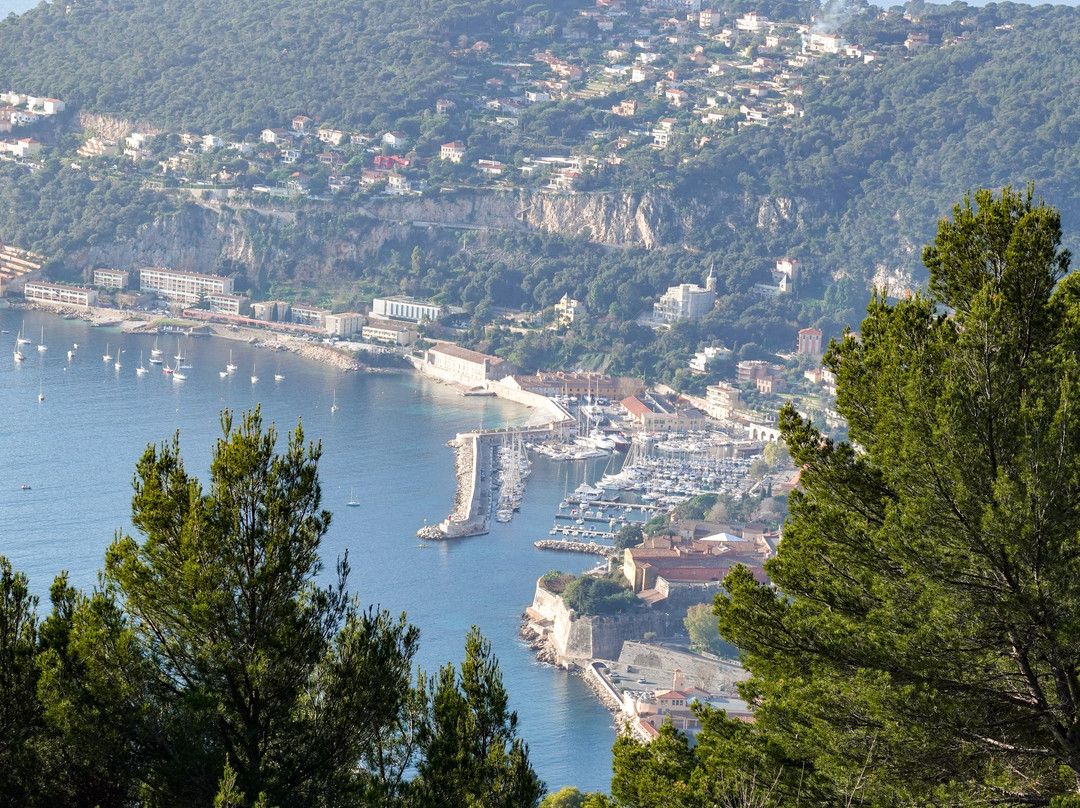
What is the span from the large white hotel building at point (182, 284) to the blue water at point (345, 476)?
2910 mm

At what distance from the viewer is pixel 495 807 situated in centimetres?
481

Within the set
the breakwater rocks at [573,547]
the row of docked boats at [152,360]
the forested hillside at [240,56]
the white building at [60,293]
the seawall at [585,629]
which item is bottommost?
the seawall at [585,629]

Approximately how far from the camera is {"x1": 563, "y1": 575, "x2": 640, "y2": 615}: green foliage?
59.7 feet

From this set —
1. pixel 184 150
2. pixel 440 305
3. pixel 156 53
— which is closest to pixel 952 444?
pixel 440 305

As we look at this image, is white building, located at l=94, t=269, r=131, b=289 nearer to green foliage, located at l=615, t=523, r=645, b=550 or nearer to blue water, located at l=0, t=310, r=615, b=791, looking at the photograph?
blue water, located at l=0, t=310, r=615, b=791

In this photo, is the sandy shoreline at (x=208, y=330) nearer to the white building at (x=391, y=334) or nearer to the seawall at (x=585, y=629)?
the white building at (x=391, y=334)


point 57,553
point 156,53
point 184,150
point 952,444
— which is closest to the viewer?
point 952,444

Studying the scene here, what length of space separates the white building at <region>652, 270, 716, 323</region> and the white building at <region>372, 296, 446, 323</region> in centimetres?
548

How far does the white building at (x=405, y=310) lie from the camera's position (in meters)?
37.0

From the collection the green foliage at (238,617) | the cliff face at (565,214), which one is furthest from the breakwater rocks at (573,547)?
the cliff face at (565,214)

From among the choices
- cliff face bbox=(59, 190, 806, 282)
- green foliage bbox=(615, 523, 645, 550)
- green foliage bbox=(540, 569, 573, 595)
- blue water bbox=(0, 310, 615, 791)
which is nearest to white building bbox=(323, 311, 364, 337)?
blue water bbox=(0, 310, 615, 791)

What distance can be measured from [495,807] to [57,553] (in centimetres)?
1583

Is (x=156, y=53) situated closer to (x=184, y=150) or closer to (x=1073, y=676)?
(x=184, y=150)

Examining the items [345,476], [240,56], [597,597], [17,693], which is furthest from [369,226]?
[17,693]
